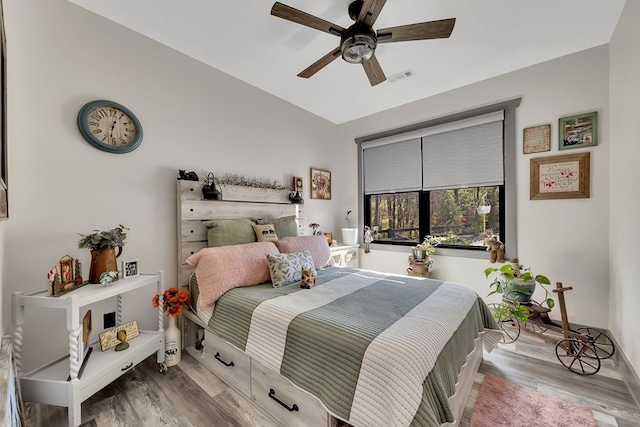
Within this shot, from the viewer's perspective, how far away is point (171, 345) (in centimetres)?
202

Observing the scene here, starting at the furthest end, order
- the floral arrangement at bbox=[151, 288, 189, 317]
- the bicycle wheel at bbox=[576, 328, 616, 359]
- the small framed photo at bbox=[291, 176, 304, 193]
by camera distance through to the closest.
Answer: the small framed photo at bbox=[291, 176, 304, 193], the bicycle wheel at bbox=[576, 328, 616, 359], the floral arrangement at bbox=[151, 288, 189, 317]

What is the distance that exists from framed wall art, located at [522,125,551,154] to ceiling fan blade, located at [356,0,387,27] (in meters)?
2.21

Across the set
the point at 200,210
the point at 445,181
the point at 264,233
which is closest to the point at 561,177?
the point at 445,181

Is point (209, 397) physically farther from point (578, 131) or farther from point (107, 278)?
point (578, 131)

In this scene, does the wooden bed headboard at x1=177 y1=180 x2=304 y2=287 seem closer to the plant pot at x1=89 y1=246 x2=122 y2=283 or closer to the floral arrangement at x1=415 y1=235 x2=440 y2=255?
the plant pot at x1=89 y1=246 x2=122 y2=283

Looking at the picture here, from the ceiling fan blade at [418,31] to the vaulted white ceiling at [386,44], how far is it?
345 mm

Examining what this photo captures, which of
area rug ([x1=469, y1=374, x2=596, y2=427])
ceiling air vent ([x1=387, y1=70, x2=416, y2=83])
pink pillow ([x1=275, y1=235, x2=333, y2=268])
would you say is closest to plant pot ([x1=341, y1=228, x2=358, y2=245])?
pink pillow ([x1=275, y1=235, x2=333, y2=268])

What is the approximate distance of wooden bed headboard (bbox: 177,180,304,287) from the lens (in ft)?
7.70

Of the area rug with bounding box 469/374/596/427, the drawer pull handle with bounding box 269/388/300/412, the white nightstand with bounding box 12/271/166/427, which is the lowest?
the area rug with bounding box 469/374/596/427

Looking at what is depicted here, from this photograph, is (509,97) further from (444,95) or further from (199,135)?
(199,135)

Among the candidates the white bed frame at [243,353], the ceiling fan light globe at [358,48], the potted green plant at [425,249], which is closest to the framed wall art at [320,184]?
the white bed frame at [243,353]

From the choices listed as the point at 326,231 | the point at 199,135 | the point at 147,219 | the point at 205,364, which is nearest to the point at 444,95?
the point at 326,231

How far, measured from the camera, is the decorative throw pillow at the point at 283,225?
2895 mm

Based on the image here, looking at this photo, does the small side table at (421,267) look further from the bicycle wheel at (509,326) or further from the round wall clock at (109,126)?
the round wall clock at (109,126)
